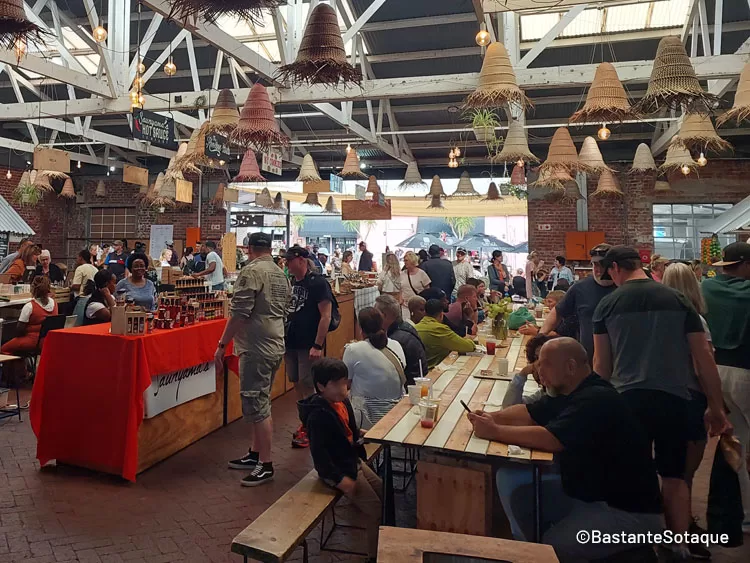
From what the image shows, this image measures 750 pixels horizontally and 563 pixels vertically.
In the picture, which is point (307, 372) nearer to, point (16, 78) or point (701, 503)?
point (701, 503)

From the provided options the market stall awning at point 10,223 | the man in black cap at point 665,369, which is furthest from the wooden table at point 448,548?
the market stall awning at point 10,223

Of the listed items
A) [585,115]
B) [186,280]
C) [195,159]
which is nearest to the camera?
[585,115]

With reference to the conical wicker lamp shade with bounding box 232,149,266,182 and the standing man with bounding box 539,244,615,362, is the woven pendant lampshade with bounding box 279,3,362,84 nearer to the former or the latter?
the standing man with bounding box 539,244,615,362

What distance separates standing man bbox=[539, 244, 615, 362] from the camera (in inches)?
148

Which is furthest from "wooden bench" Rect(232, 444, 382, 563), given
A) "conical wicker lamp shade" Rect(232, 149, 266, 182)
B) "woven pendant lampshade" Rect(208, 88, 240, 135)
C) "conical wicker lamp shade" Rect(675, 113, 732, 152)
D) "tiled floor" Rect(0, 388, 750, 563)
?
"conical wicker lamp shade" Rect(232, 149, 266, 182)

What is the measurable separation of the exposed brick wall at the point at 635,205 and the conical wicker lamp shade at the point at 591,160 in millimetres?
6440

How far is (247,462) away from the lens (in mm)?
3926

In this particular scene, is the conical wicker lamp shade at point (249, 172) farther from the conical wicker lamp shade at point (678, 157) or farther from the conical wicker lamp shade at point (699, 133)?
the conical wicker lamp shade at point (678, 157)

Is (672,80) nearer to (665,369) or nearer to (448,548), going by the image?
(665,369)

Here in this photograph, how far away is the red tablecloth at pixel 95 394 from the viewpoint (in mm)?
3566

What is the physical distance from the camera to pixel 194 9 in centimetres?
275

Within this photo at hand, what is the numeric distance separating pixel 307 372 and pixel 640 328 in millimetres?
2685

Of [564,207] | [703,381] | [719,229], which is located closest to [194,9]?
[703,381]

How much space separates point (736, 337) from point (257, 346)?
3117mm
